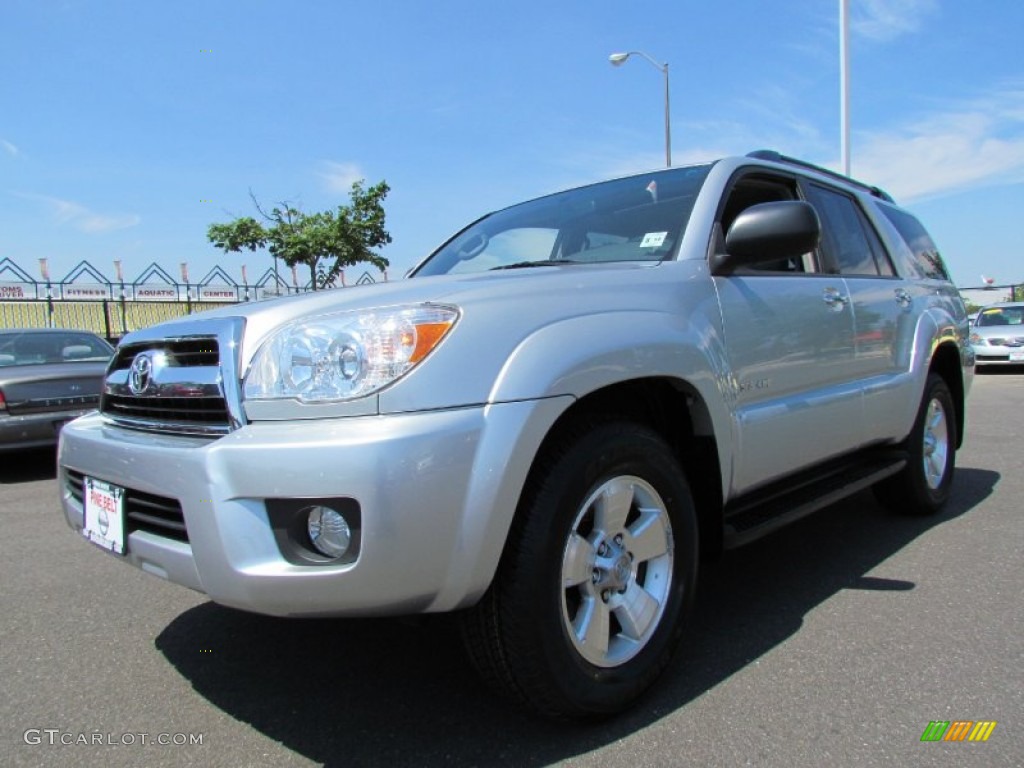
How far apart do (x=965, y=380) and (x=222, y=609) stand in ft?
14.7

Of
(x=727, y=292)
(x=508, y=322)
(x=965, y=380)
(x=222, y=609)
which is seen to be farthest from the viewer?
(x=965, y=380)

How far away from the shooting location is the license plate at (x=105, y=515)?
82.9 inches

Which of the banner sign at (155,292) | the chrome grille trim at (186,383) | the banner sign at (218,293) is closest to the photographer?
the chrome grille trim at (186,383)

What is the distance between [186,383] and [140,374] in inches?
12.2

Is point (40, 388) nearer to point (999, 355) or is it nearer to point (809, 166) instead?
point (809, 166)

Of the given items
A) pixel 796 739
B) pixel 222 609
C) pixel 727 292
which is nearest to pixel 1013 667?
pixel 796 739

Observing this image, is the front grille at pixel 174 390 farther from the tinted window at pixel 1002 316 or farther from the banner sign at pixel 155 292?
the banner sign at pixel 155 292

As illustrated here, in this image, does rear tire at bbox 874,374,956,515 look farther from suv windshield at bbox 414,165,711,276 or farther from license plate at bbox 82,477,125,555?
license plate at bbox 82,477,125,555

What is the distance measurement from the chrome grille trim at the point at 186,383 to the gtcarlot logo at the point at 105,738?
88 centimetres

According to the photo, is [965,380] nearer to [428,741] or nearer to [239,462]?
[428,741]

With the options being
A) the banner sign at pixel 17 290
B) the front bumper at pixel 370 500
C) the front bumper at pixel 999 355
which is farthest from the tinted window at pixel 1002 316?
the banner sign at pixel 17 290

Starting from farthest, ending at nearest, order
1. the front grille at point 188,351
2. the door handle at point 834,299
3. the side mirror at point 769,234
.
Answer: the door handle at point 834,299 < the side mirror at point 769,234 < the front grille at point 188,351

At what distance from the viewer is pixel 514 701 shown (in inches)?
78.1

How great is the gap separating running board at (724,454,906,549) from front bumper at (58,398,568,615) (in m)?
1.11
